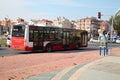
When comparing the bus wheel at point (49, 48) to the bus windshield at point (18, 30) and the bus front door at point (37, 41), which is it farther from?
the bus windshield at point (18, 30)

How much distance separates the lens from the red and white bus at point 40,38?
85.4 feet

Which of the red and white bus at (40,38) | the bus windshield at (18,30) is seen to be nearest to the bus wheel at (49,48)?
the red and white bus at (40,38)

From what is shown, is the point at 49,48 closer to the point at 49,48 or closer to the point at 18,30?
the point at 49,48

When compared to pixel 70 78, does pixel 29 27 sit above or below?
above

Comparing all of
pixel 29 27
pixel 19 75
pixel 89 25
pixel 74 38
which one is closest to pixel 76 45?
pixel 74 38

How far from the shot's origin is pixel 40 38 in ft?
88.9

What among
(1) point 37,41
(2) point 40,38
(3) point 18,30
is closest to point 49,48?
(2) point 40,38

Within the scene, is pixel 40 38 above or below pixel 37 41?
above

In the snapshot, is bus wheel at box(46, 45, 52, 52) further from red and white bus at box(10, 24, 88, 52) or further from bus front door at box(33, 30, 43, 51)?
bus front door at box(33, 30, 43, 51)

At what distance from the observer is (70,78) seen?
1046cm

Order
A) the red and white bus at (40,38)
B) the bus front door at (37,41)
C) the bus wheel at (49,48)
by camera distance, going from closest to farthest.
Answer: the red and white bus at (40,38) < the bus front door at (37,41) < the bus wheel at (49,48)

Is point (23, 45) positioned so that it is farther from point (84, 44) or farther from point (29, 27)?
point (84, 44)

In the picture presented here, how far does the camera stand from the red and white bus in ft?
85.4

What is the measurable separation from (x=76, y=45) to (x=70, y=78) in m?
23.0
